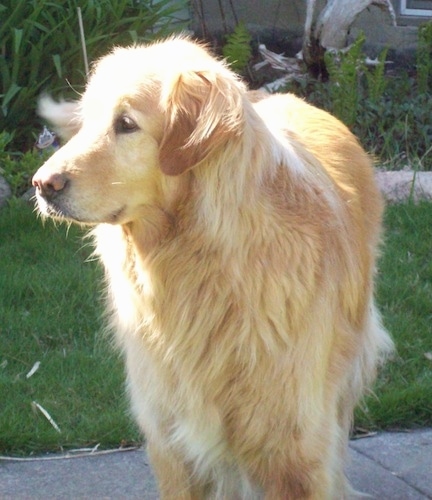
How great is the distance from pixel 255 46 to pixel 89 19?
85.9 inches

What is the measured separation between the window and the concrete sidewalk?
22.4ft

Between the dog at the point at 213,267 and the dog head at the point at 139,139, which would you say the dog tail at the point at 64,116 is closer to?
the dog at the point at 213,267

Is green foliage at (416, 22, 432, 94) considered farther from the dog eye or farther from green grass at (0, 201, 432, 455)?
the dog eye

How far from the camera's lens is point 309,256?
3275 mm

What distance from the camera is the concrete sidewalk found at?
4121 mm

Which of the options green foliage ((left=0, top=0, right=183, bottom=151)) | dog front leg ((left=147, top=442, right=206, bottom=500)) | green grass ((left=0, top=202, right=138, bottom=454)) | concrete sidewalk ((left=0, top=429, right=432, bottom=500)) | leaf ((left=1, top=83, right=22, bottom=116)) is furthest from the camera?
green foliage ((left=0, top=0, right=183, bottom=151))

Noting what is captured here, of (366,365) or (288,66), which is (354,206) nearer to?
(366,365)

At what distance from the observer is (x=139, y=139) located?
3.07m

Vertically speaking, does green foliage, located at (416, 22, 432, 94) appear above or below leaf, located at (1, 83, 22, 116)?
below

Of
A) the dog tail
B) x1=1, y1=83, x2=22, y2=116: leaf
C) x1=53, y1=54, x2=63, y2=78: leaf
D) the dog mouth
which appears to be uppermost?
the dog tail

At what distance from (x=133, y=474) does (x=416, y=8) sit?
7589 millimetres

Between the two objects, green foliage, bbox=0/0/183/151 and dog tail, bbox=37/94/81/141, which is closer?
dog tail, bbox=37/94/81/141

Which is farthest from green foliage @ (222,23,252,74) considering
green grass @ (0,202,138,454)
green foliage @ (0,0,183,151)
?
green grass @ (0,202,138,454)

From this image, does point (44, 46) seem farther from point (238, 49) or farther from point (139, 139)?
point (139, 139)
